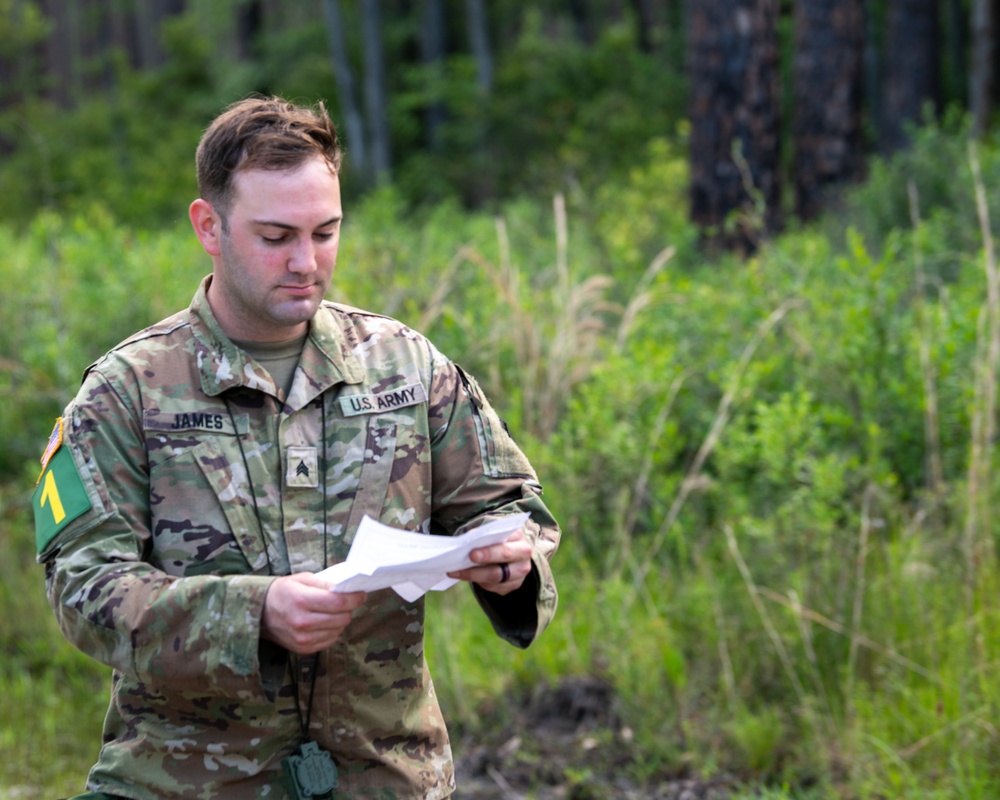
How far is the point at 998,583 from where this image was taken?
3.75 m

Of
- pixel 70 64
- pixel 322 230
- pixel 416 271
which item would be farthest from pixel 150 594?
pixel 70 64

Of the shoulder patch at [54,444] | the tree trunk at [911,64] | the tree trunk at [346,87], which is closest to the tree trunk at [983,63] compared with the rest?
the tree trunk at [911,64]

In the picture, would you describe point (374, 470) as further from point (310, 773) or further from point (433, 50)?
point (433, 50)

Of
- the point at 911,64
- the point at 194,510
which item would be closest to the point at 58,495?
the point at 194,510

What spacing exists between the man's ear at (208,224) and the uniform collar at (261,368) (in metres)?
0.11

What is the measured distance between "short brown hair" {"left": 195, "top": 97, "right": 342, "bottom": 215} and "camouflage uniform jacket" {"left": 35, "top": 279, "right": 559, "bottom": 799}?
236mm

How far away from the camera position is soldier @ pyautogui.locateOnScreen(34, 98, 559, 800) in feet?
6.59

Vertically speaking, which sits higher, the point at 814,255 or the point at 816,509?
the point at 814,255

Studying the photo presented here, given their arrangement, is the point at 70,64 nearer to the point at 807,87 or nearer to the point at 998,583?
the point at 807,87

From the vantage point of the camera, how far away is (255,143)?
2.08 m

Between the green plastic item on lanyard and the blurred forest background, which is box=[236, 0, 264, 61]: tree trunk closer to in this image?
the blurred forest background

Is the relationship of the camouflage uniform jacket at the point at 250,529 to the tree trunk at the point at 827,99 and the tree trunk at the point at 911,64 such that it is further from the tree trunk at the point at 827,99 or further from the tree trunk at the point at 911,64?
the tree trunk at the point at 911,64

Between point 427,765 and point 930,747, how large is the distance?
1.80 meters

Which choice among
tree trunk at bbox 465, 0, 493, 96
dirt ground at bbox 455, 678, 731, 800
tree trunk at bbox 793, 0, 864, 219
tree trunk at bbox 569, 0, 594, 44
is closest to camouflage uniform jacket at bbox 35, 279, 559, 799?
dirt ground at bbox 455, 678, 731, 800
